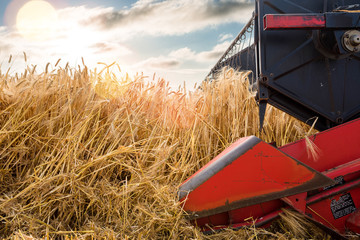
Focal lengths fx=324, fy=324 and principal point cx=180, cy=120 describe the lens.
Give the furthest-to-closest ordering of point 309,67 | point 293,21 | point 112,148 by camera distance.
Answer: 1. point 112,148
2. point 309,67
3. point 293,21

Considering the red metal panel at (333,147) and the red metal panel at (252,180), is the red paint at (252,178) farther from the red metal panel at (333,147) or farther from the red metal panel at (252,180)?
the red metal panel at (333,147)

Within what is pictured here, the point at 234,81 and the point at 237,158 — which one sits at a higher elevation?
the point at 234,81

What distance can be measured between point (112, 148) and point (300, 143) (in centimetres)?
135

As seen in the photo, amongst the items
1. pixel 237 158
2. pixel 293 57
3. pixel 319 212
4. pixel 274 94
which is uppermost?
pixel 293 57

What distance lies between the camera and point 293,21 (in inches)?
79.3

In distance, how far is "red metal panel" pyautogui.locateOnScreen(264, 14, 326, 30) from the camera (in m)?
1.99

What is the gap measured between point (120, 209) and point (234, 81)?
1736 millimetres

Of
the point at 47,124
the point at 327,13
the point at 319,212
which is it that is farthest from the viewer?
the point at 47,124

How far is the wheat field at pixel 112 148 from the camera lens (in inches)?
75.6

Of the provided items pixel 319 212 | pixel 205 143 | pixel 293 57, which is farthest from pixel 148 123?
pixel 319 212

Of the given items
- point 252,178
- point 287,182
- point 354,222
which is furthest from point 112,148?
point 354,222

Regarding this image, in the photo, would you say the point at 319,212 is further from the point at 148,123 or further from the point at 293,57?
the point at 148,123

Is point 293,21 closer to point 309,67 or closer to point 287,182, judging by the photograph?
point 309,67

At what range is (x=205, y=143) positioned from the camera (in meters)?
2.69
